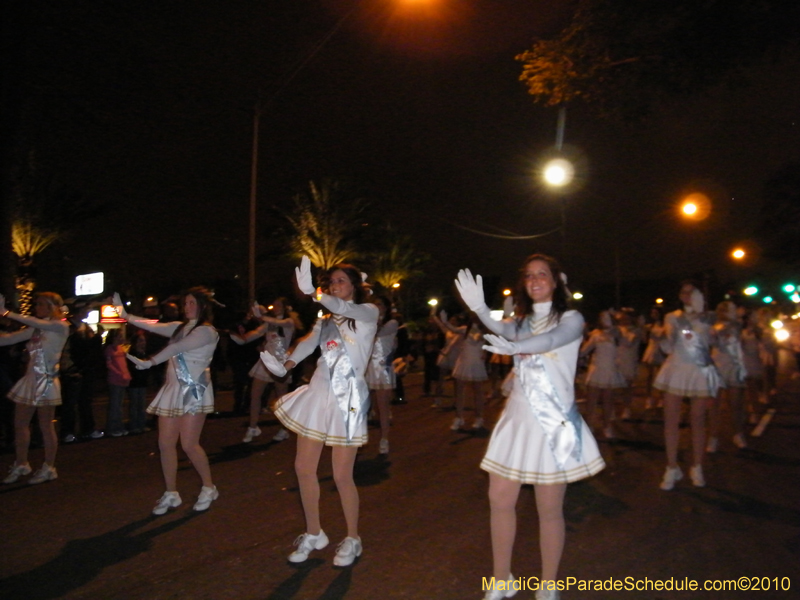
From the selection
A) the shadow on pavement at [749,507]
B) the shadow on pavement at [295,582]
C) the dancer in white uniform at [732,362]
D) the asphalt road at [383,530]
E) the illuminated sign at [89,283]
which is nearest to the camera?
the shadow on pavement at [295,582]

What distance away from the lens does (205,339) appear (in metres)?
6.27

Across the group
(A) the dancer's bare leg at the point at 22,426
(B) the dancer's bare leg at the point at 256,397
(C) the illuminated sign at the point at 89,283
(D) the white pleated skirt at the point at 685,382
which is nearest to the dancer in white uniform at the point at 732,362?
(D) the white pleated skirt at the point at 685,382

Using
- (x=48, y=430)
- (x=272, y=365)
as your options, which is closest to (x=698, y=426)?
(x=272, y=365)

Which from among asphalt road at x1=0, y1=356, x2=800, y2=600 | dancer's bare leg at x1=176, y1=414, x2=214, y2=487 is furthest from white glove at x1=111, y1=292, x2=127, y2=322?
asphalt road at x1=0, y1=356, x2=800, y2=600

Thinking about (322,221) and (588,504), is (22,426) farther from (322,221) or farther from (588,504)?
(322,221)

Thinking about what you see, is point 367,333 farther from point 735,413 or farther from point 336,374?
point 735,413

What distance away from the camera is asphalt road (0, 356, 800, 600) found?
4625 mm

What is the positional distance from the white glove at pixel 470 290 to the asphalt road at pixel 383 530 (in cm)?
183

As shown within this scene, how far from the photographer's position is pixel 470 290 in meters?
4.00

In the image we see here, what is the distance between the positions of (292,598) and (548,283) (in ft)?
7.97

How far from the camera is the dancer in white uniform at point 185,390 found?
6.10 meters

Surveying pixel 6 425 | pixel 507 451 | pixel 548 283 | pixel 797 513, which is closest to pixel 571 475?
pixel 507 451

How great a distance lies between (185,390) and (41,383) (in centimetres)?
199

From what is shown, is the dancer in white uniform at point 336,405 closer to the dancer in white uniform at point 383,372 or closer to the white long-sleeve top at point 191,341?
the white long-sleeve top at point 191,341
